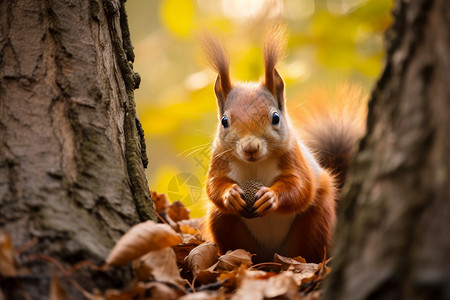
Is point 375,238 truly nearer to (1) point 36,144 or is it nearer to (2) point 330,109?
(1) point 36,144

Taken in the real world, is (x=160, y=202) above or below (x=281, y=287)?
above

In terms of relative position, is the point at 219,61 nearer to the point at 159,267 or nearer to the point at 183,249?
the point at 183,249

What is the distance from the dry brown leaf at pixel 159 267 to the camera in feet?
3.78

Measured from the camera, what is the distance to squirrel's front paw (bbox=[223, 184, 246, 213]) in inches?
66.9

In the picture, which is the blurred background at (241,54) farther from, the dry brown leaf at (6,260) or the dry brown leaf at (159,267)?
the dry brown leaf at (6,260)

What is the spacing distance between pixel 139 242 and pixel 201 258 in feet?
1.59

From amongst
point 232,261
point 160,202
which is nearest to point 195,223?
point 160,202

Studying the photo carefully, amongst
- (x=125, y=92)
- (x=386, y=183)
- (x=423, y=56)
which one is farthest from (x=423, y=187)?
(x=125, y=92)

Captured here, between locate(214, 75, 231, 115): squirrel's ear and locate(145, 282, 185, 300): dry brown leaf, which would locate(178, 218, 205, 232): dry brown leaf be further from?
locate(145, 282, 185, 300): dry brown leaf

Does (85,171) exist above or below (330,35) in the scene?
below

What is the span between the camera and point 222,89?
2133 millimetres

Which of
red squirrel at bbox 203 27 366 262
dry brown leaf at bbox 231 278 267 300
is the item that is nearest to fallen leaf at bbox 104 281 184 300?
dry brown leaf at bbox 231 278 267 300

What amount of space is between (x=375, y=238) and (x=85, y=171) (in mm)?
732

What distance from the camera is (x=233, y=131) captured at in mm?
1899
